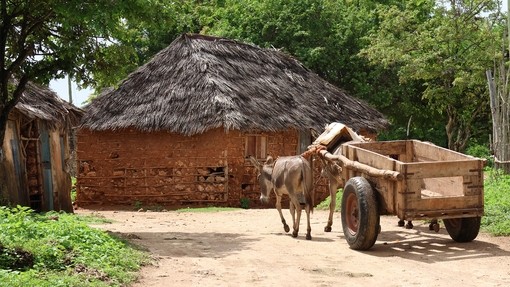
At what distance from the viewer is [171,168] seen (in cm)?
2125

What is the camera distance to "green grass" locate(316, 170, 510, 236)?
1208cm

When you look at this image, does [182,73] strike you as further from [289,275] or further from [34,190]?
[289,275]

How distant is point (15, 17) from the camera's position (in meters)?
13.1

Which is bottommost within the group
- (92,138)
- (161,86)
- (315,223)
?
(315,223)

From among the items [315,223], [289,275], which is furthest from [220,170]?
[289,275]

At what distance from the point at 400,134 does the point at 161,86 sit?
14.5 metres

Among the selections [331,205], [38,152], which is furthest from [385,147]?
[38,152]

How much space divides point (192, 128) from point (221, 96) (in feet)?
4.06

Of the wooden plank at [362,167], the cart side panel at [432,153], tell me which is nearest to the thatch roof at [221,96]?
the wooden plank at [362,167]

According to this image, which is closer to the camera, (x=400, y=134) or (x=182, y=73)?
(x=182, y=73)

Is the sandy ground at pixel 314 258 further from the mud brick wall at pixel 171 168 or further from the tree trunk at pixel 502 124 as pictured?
the mud brick wall at pixel 171 168

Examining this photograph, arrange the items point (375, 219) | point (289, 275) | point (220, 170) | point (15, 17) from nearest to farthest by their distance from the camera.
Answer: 1. point (289, 275)
2. point (375, 219)
3. point (15, 17)
4. point (220, 170)

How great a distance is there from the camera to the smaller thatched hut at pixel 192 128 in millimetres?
20750

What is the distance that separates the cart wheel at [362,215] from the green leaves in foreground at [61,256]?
113 inches
